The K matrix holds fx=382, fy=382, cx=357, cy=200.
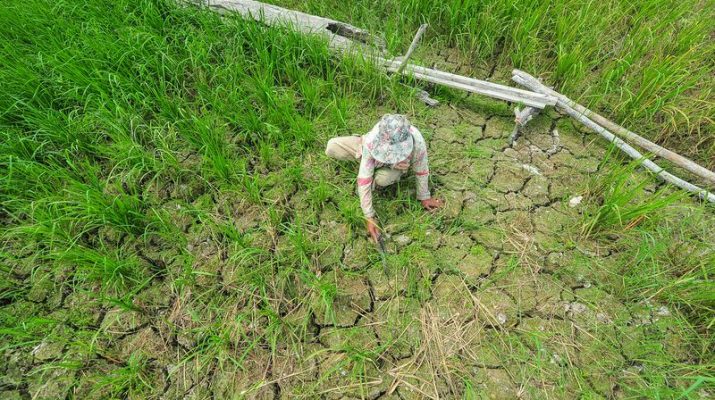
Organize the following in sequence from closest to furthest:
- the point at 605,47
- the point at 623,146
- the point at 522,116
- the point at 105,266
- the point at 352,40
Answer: the point at 105,266
the point at 623,146
the point at 522,116
the point at 605,47
the point at 352,40

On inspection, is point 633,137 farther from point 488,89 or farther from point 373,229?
point 373,229

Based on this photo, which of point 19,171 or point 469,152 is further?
point 469,152

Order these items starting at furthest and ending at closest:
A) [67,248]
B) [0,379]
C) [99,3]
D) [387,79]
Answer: [99,3]
[387,79]
[67,248]
[0,379]

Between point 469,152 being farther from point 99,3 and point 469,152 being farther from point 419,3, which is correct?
point 99,3

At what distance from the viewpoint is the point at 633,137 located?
8.74ft

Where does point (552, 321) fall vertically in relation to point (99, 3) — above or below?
below

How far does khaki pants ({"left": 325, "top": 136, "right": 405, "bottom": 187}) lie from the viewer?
7.77ft

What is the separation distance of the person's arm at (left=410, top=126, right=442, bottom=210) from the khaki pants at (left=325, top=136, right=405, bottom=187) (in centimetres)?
12

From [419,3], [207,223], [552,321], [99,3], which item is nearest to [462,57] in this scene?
[419,3]

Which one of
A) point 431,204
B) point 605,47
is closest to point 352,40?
point 431,204

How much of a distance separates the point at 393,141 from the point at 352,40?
59.0 inches

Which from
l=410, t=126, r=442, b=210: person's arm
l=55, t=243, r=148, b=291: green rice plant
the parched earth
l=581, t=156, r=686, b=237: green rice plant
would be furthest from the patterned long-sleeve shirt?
l=55, t=243, r=148, b=291: green rice plant

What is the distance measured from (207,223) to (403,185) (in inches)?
51.8

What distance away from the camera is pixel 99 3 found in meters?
3.13
